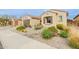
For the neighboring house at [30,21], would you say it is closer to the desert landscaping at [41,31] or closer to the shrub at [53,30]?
the desert landscaping at [41,31]

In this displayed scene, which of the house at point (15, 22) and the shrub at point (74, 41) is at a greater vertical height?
the house at point (15, 22)

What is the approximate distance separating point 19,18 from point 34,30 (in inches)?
7.0

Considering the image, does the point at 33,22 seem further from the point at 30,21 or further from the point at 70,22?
the point at 70,22

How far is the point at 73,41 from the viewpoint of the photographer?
1.52 m

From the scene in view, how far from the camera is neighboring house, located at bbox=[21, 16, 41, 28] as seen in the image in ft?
5.17

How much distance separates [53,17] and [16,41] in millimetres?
403

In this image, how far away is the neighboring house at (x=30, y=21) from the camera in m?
1.58

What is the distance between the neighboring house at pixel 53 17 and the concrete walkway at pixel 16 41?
0.19m

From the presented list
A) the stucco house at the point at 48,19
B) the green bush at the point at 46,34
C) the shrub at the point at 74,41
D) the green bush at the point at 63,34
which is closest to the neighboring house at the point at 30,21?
the stucco house at the point at 48,19

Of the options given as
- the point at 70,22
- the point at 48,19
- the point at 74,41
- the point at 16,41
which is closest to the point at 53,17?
the point at 48,19

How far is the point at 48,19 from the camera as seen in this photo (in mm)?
1581
